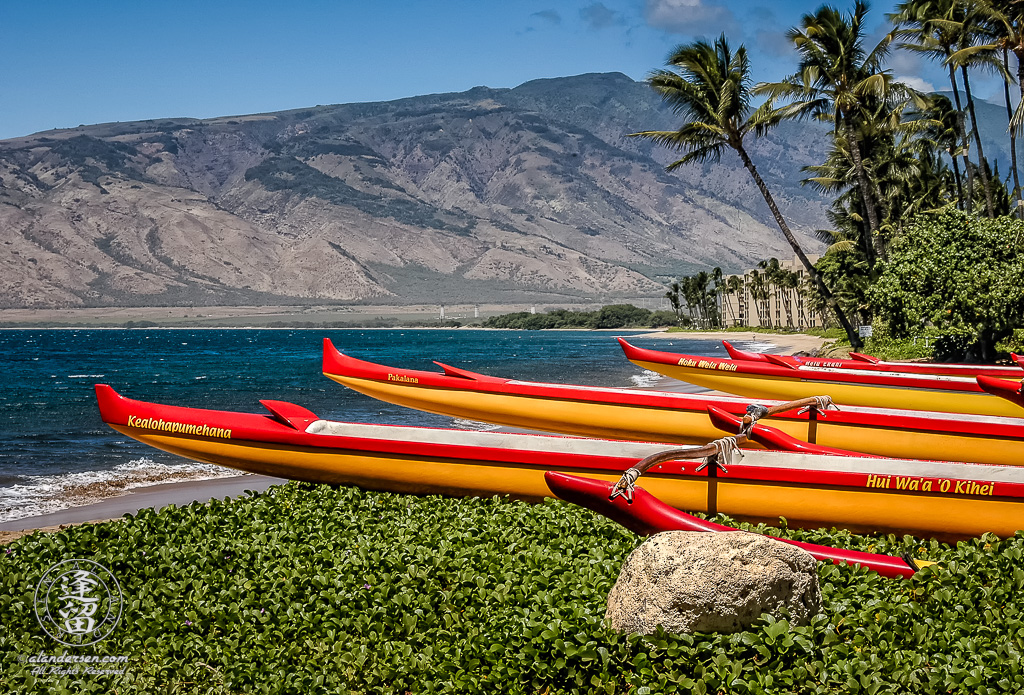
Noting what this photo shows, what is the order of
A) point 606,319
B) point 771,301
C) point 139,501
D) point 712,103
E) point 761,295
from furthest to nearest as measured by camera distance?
1. point 606,319
2. point 761,295
3. point 771,301
4. point 712,103
5. point 139,501

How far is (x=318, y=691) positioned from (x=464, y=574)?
1.28 meters

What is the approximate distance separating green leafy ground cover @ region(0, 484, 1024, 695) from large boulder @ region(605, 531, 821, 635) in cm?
9

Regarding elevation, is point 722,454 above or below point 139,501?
above

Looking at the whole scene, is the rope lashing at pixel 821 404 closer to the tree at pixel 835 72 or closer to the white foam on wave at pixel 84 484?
the white foam on wave at pixel 84 484

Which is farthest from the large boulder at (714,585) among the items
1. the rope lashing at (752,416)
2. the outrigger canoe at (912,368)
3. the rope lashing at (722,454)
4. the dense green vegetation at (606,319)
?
the dense green vegetation at (606,319)

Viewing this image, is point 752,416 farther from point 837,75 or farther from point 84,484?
point 837,75

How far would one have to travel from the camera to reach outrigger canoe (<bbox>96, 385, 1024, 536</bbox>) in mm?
6059

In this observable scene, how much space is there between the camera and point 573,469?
22.5ft

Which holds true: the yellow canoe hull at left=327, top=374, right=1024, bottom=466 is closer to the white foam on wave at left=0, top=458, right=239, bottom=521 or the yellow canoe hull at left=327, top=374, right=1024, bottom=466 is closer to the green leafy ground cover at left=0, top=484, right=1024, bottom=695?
the green leafy ground cover at left=0, top=484, right=1024, bottom=695

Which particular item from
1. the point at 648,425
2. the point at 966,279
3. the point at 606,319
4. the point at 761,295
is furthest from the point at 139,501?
the point at 606,319

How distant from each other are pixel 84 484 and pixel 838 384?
1137cm

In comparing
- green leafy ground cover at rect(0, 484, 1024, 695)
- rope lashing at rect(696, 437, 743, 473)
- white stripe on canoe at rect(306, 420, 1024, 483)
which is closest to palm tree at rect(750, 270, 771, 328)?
white stripe on canoe at rect(306, 420, 1024, 483)

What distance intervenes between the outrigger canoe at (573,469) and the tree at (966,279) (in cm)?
1555

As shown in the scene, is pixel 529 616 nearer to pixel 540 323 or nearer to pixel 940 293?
pixel 940 293
